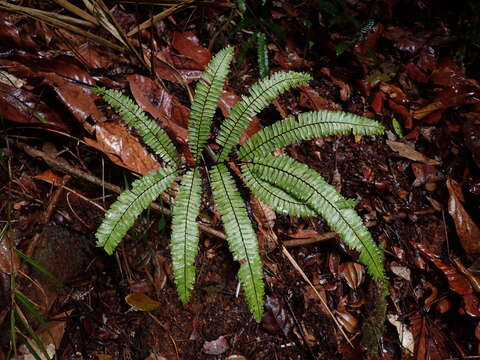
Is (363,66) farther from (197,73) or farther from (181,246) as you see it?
(181,246)

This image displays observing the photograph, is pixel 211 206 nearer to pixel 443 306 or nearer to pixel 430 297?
pixel 430 297

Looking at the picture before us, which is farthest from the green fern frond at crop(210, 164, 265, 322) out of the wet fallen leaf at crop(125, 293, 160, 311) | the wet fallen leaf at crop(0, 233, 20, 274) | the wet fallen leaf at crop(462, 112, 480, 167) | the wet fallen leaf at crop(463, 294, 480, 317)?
the wet fallen leaf at crop(462, 112, 480, 167)

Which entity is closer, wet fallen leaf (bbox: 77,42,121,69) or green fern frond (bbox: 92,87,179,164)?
green fern frond (bbox: 92,87,179,164)

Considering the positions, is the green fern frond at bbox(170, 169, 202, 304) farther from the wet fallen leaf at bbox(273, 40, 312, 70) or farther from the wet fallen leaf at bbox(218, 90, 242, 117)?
the wet fallen leaf at bbox(273, 40, 312, 70)

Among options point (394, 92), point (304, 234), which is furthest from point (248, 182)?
point (394, 92)

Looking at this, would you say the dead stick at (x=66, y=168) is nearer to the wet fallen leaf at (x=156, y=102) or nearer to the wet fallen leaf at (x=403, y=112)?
the wet fallen leaf at (x=156, y=102)

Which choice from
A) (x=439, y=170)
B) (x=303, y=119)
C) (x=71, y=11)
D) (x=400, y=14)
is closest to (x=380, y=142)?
(x=439, y=170)

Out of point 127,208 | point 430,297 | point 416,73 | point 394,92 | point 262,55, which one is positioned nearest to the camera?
point 127,208
